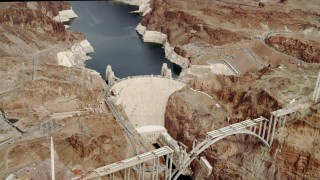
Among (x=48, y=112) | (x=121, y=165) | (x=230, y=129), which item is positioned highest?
(x=121, y=165)

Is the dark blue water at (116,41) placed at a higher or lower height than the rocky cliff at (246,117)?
lower

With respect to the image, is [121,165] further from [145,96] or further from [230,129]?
[145,96]

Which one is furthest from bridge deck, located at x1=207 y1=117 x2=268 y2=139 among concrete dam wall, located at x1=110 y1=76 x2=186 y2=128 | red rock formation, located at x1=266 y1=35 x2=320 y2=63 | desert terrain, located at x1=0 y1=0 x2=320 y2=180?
red rock formation, located at x1=266 y1=35 x2=320 y2=63

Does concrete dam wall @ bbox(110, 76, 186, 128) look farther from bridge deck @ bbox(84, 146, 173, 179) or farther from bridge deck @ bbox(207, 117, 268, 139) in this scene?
bridge deck @ bbox(84, 146, 173, 179)

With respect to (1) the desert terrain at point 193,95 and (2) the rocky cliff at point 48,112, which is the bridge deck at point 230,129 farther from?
(2) the rocky cliff at point 48,112

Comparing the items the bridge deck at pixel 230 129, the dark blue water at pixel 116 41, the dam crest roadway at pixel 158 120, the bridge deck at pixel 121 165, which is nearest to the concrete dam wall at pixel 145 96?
the dam crest roadway at pixel 158 120

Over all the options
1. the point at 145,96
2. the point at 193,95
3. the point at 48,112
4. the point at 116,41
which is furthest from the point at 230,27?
the point at 48,112
